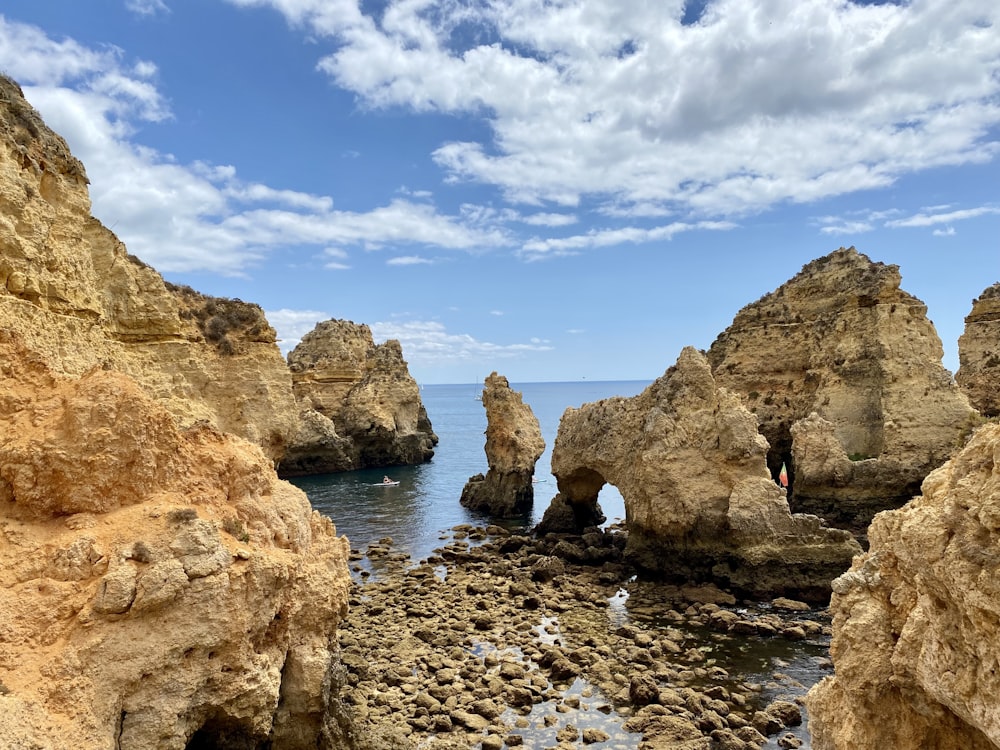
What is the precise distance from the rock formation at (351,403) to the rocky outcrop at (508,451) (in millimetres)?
20246

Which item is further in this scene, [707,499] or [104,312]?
[707,499]

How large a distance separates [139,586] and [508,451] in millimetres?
30235

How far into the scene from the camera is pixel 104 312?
14.2m

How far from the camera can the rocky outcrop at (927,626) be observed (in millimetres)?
5203

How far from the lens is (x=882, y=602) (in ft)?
23.5

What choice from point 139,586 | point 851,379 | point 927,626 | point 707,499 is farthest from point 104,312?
point 851,379

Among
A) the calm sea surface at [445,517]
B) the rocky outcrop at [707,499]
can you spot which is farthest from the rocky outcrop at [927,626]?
the rocky outcrop at [707,499]

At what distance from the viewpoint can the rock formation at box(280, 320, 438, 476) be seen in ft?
177

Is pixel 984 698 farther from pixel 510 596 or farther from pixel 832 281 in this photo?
pixel 832 281

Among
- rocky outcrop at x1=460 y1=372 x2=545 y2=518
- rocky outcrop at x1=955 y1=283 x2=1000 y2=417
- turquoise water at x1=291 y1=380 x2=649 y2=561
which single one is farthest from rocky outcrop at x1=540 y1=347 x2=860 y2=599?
rocky outcrop at x1=955 y1=283 x2=1000 y2=417

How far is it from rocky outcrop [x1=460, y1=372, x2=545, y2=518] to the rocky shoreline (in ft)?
38.6

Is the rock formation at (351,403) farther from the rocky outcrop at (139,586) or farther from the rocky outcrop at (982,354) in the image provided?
the rocky outcrop at (139,586)

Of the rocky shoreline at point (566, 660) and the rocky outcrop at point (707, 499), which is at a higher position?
the rocky outcrop at point (707, 499)

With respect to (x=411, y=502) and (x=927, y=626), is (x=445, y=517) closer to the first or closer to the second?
(x=411, y=502)
